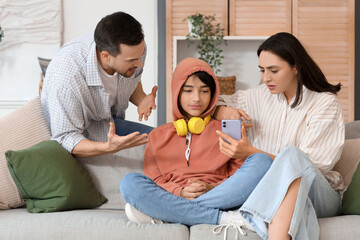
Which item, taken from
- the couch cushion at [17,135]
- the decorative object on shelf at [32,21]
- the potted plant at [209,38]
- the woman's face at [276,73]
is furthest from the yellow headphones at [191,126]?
the decorative object on shelf at [32,21]

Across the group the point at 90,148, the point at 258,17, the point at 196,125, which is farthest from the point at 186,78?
the point at 258,17

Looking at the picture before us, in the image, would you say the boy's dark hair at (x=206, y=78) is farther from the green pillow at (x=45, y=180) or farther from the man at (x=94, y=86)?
the green pillow at (x=45, y=180)

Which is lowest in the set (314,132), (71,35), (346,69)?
(314,132)

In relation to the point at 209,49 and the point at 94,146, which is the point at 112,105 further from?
the point at 209,49

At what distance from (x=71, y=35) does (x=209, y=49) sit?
57.1 inches

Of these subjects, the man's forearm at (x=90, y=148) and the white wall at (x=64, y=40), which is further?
the white wall at (x=64, y=40)

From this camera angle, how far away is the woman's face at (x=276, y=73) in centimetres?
213

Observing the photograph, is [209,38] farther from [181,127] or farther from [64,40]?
[181,127]

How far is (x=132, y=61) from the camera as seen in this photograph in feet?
7.77

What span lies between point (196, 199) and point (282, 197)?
0.39 meters

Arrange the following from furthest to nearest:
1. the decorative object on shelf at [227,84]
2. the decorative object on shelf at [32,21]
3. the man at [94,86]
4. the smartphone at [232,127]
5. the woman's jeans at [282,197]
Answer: the decorative object on shelf at [32,21] < the decorative object on shelf at [227,84] < the man at [94,86] < the smartphone at [232,127] < the woman's jeans at [282,197]

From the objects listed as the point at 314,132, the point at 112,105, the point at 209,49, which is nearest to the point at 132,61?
the point at 112,105

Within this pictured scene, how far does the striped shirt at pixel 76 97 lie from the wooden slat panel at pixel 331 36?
2.43 m

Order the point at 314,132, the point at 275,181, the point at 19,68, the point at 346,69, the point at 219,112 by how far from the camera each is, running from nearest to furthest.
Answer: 1. the point at 275,181
2. the point at 314,132
3. the point at 219,112
4. the point at 346,69
5. the point at 19,68
